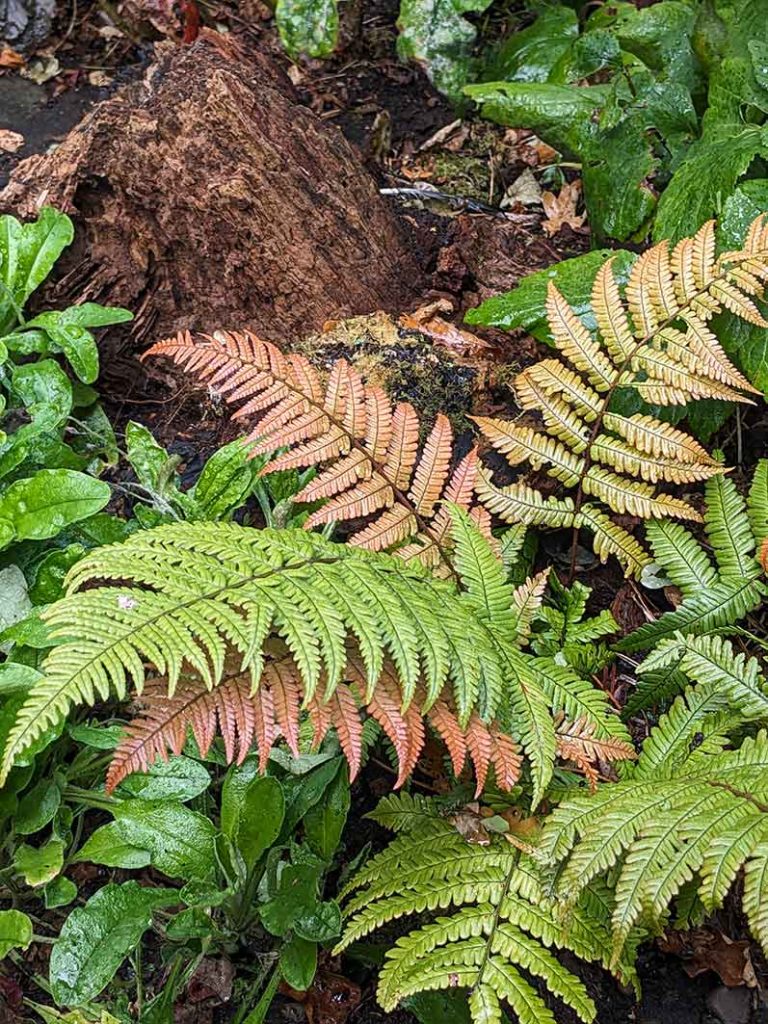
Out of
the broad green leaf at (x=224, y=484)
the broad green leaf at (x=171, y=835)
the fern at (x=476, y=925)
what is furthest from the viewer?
the broad green leaf at (x=224, y=484)

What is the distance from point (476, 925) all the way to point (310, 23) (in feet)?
11.3

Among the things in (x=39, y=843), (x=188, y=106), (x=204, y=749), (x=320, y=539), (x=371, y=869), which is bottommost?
(x=39, y=843)

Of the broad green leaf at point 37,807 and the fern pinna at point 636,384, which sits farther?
the fern pinna at point 636,384

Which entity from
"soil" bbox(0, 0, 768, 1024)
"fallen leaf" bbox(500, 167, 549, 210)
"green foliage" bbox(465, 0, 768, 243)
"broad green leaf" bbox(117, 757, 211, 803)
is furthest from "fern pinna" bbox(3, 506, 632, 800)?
"fallen leaf" bbox(500, 167, 549, 210)

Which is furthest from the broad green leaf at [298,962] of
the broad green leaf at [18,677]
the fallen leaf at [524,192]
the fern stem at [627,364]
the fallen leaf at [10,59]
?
the fallen leaf at [10,59]

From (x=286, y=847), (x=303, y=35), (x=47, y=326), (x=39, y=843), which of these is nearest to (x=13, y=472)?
(x=47, y=326)

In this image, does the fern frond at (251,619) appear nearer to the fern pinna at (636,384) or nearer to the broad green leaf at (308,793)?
the broad green leaf at (308,793)

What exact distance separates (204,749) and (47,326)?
1832 mm

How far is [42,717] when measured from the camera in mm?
1522

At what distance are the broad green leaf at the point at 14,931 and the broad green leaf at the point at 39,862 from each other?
0.12m

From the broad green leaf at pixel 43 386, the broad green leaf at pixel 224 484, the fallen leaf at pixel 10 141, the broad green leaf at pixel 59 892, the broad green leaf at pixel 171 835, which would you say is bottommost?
the broad green leaf at pixel 59 892

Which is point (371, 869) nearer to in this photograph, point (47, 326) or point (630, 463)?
point (630, 463)

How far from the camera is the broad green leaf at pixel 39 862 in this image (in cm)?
216

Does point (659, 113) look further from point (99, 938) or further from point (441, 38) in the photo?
point (99, 938)
